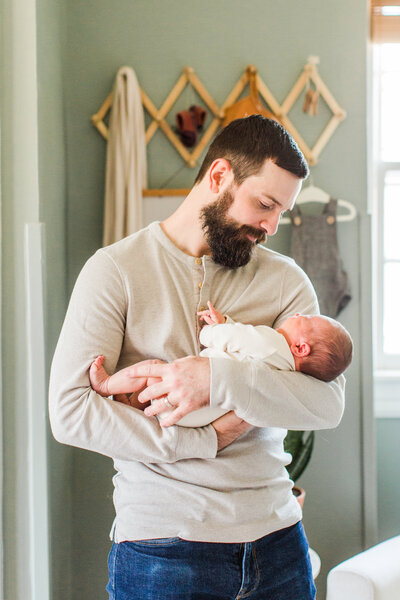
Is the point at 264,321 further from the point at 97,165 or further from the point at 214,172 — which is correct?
the point at 97,165

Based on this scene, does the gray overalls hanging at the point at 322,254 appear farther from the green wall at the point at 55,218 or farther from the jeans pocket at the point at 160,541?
the jeans pocket at the point at 160,541

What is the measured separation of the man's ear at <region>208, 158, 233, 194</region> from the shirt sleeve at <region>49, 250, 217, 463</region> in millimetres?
297

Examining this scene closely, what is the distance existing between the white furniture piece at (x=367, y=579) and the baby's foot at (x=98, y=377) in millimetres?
884

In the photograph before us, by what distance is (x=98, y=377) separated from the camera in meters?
1.07

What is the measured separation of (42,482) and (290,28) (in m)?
1.84

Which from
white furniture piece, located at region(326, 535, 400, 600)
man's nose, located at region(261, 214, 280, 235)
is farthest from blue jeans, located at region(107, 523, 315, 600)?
man's nose, located at region(261, 214, 280, 235)

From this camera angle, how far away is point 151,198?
227cm

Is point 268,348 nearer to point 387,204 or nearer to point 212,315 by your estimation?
point 212,315

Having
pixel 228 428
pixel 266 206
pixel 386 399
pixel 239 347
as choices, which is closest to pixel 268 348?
pixel 239 347

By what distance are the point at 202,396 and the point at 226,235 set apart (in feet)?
1.05

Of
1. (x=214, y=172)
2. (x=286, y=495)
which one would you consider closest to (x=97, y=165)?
(x=214, y=172)

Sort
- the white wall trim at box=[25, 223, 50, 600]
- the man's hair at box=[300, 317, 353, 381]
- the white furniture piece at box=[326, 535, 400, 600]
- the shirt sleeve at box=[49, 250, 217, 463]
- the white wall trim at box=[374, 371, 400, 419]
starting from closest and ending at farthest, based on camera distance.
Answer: the shirt sleeve at box=[49, 250, 217, 463], the man's hair at box=[300, 317, 353, 381], the white furniture piece at box=[326, 535, 400, 600], the white wall trim at box=[25, 223, 50, 600], the white wall trim at box=[374, 371, 400, 419]

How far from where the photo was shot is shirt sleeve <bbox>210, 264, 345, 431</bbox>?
105 cm

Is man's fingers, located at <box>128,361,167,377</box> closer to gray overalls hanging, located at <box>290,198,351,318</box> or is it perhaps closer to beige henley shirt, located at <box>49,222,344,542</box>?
beige henley shirt, located at <box>49,222,344,542</box>
